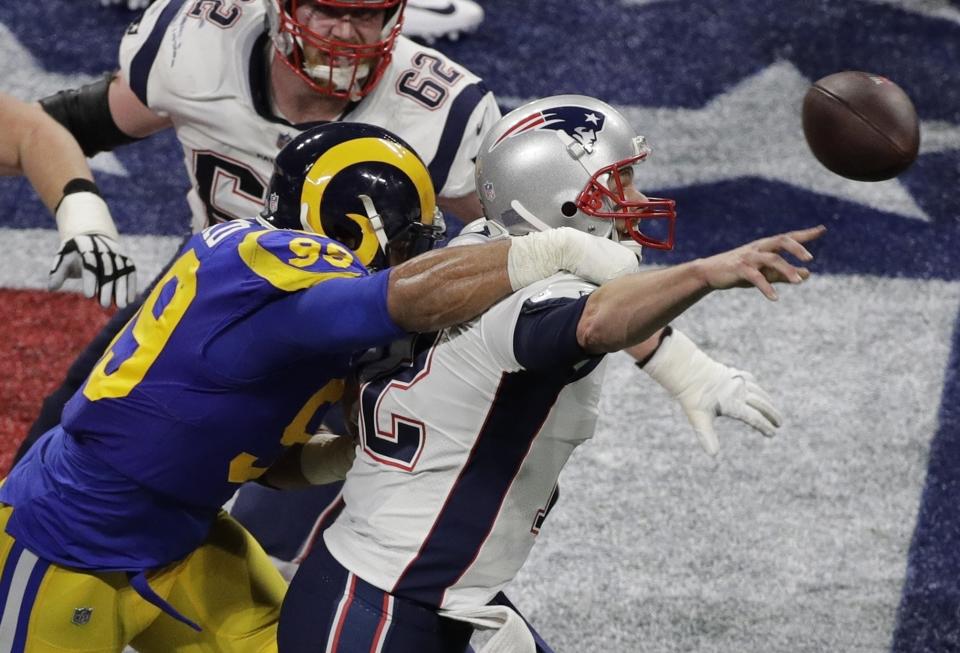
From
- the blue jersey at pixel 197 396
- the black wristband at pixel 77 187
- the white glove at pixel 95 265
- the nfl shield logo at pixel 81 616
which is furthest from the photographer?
the black wristband at pixel 77 187

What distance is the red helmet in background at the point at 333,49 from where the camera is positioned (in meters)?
3.16

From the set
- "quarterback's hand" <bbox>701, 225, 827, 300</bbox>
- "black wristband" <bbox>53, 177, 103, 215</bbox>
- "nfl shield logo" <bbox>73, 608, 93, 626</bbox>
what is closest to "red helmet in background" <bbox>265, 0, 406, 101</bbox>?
"black wristband" <bbox>53, 177, 103, 215</bbox>

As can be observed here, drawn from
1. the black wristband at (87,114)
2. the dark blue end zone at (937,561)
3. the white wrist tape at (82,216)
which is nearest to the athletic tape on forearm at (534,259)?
the white wrist tape at (82,216)

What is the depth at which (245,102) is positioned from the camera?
131 inches

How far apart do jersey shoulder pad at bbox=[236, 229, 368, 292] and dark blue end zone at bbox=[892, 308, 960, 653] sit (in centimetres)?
189

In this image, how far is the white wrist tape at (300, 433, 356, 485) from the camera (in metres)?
2.77

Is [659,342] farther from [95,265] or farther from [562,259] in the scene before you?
[95,265]

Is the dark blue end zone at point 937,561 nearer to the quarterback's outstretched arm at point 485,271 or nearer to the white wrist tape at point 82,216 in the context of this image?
the quarterback's outstretched arm at point 485,271

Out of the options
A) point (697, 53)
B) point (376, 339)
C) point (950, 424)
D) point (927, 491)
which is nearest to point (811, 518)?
point (927, 491)

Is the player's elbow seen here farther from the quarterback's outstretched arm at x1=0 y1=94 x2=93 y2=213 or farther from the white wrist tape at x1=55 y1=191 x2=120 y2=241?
the quarterback's outstretched arm at x1=0 y1=94 x2=93 y2=213

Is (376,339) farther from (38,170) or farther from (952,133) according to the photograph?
(952,133)

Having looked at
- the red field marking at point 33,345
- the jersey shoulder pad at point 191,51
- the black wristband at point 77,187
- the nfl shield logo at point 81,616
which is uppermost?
the jersey shoulder pad at point 191,51

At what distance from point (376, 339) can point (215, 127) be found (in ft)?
4.11

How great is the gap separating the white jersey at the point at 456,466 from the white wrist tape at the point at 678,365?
0.17m
